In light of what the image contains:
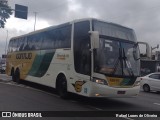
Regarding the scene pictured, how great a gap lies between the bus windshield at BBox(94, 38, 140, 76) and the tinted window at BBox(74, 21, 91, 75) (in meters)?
0.50

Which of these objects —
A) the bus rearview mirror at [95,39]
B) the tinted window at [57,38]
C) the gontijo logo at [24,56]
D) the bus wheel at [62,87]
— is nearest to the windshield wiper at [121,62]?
the bus rearview mirror at [95,39]

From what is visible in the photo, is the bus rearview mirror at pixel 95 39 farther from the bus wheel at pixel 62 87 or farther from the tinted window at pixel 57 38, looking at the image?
the bus wheel at pixel 62 87

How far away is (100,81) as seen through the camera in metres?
13.0

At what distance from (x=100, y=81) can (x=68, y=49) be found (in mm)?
2956

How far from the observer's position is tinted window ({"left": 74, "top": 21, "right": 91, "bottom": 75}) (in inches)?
532

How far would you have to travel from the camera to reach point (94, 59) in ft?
43.0

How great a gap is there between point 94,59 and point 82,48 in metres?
1.09

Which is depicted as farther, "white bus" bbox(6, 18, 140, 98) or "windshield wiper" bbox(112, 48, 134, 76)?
"windshield wiper" bbox(112, 48, 134, 76)

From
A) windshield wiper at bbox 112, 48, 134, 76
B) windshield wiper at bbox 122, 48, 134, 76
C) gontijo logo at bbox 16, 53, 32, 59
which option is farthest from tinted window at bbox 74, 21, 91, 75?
gontijo logo at bbox 16, 53, 32, 59

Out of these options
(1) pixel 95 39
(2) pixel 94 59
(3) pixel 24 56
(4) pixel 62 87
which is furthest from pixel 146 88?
(1) pixel 95 39

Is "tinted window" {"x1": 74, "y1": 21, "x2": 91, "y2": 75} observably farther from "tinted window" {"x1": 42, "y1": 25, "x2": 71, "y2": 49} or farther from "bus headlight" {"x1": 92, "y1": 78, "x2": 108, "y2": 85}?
"tinted window" {"x1": 42, "y1": 25, "x2": 71, "y2": 49}

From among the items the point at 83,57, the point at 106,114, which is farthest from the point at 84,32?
the point at 106,114

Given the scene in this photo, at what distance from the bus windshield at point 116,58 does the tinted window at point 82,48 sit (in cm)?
50

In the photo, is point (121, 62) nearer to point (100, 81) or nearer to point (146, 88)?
point (100, 81)
